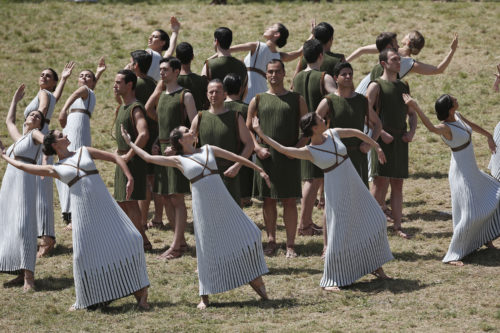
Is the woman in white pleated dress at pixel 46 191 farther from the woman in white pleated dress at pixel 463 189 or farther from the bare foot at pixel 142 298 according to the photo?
the woman in white pleated dress at pixel 463 189

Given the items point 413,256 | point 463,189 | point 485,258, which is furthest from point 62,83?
point 485,258

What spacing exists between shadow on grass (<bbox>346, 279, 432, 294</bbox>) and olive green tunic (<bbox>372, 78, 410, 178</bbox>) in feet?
6.97

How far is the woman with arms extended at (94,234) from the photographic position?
28.1 ft

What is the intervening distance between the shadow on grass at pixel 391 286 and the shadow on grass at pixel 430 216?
2.84m

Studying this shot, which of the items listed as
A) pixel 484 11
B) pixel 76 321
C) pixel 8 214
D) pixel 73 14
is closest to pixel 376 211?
pixel 76 321

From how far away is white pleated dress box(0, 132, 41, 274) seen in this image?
9.87 meters

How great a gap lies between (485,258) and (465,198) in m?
0.73

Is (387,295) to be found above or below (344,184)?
below

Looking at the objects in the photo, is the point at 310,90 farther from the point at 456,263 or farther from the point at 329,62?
the point at 456,263

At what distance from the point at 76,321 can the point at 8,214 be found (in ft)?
6.77

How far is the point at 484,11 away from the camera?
21250 mm

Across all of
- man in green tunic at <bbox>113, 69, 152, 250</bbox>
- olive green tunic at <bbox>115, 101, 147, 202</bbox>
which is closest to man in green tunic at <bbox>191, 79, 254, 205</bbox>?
man in green tunic at <bbox>113, 69, 152, 250</bbox>

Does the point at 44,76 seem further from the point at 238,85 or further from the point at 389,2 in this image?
the point at 389,2

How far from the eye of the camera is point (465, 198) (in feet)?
32.0
